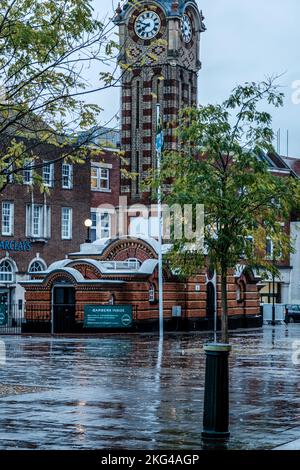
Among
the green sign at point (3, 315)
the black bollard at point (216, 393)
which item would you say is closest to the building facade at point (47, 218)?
the green sign at point (3, 315)

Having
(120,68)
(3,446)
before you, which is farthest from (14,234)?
(3,446)

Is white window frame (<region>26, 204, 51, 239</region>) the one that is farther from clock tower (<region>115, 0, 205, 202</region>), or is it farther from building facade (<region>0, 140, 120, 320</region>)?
clock tower (<region>115, 0, 205, 202</region>)

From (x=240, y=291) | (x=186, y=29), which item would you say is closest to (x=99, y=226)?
(x=186, y=29)

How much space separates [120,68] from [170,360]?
43.5ft

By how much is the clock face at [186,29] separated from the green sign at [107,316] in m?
29.0

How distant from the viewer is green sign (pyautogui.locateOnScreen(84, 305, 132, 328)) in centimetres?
4900

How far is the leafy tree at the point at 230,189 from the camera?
29484mm

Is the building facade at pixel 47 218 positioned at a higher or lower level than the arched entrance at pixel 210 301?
higher

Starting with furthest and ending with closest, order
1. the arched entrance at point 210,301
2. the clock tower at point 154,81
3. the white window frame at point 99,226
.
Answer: the white window frame at point 99,226 < the clock tower at point 154,81 < the arched entrance at point 210,301

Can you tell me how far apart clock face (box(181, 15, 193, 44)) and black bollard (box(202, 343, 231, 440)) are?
61.1m

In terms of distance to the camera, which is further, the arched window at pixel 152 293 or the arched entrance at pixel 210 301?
the arched entrance at pixel 210 301

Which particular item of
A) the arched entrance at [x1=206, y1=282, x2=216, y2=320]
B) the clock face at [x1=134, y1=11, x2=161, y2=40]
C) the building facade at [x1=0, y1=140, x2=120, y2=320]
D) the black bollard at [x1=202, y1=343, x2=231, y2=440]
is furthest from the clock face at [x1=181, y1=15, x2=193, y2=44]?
the black bollard at [x1=202, y1=343, x2=231, y2=440]

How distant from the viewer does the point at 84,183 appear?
71.9 m

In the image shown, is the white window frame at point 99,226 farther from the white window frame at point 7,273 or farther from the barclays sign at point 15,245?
the white window frame at point 7,273
